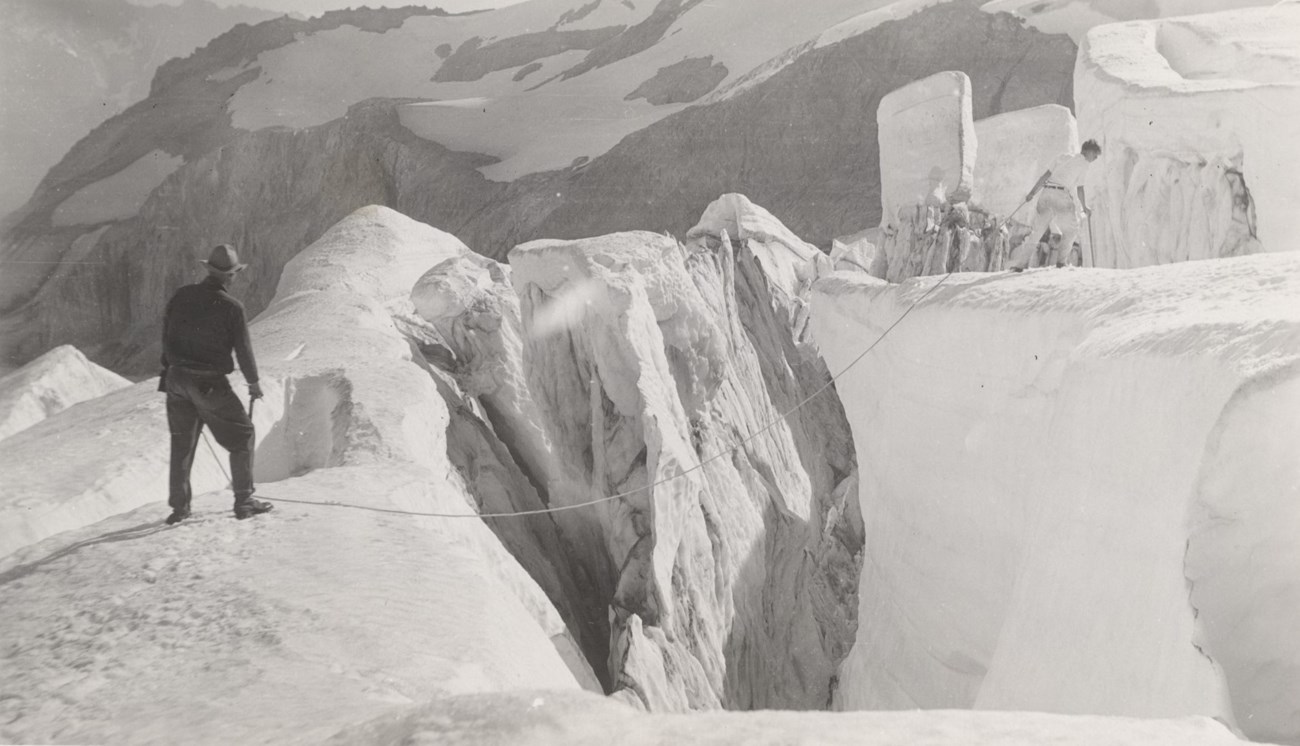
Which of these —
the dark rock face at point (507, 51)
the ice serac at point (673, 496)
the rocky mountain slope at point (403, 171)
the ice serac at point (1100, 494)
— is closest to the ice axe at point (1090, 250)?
the ice serac at point (673, 496)

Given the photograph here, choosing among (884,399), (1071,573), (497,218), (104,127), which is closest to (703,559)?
(884,399)

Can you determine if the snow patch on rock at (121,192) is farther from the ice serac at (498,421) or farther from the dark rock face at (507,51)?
the dark rock face at (507,51)

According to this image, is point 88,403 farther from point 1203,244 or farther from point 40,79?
point 1203,244

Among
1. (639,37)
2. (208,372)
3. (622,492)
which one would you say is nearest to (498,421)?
(622,492)

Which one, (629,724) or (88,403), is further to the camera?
(88,403)

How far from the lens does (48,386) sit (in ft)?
15.9

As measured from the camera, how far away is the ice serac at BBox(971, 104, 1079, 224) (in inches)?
352

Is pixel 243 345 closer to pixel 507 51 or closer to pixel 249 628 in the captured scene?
pixel 249 628

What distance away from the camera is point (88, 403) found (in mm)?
3889

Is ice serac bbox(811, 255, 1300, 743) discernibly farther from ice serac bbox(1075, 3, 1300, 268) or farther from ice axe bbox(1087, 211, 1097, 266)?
ice axe bbox(1087, 211, 1097, 266)

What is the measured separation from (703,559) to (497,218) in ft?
25.3

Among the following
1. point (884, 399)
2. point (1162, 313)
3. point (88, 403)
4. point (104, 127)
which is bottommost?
point (884, 399)

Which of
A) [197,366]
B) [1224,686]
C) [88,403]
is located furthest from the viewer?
[88,403]

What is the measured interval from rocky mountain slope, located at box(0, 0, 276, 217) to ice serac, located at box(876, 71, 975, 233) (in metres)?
5.66
